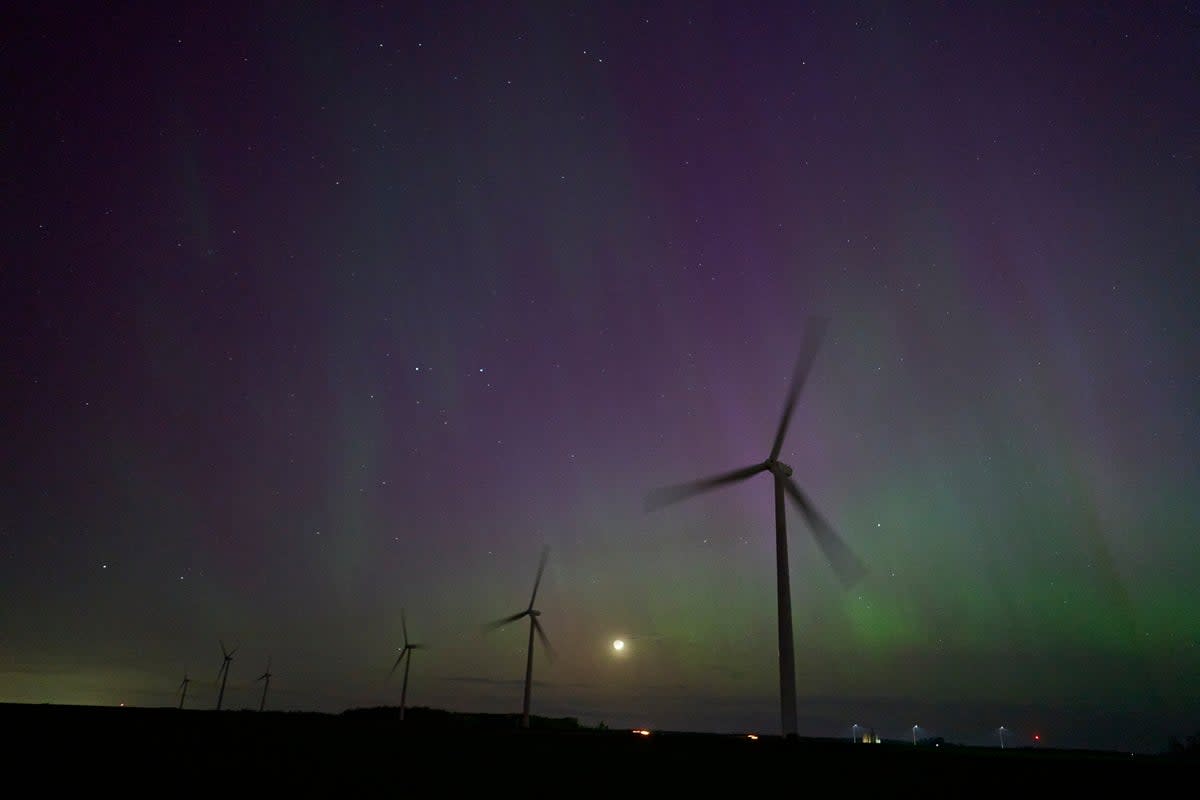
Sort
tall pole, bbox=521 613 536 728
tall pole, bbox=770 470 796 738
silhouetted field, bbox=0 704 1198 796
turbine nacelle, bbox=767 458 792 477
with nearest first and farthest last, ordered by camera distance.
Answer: silhouetted field, bbox=0 704 1198 796 → tall pole, bbox=770 470 796 738 → turbine nacelle, bbox=767 458 792 477 → tall pole, bbox=521 613 536 728

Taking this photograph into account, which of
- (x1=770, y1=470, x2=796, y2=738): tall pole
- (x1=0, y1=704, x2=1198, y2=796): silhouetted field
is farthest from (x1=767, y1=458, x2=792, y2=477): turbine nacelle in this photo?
(x1=0, y1=704, x2=1198, y2=796): silhouetted field

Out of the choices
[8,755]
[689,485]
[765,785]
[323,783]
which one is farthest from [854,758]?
[689,485]

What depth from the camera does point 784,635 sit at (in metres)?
47.2

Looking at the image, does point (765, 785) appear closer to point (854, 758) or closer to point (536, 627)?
point (854, 758)

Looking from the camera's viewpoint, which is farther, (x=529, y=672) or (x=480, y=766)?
(x=529, y=672)

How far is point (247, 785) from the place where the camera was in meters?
14.0

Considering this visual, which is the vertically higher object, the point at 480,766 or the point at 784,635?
the point at 784,635

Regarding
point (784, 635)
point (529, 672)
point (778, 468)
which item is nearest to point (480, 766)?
point (784, 635)

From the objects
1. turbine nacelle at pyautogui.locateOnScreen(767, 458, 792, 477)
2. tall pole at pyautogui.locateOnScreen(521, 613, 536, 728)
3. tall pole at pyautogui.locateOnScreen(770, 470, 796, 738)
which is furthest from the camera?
tall pole at pyautogui.locateOnScreen(521, 613, 536, 728)

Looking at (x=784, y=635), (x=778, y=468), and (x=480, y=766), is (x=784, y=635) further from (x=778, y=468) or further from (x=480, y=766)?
(x=480, y=766)

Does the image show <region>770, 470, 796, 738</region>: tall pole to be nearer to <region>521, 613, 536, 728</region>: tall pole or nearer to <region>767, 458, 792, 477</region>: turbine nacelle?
<region>767, 458, 792, 477</region>: turbine nacelle

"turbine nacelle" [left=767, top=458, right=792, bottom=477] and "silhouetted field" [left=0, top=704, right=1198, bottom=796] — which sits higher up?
"turbine nacelle" [left=767, top=458, right=792, bottom=477]

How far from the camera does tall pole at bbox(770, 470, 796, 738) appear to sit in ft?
148

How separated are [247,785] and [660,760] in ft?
30.5
